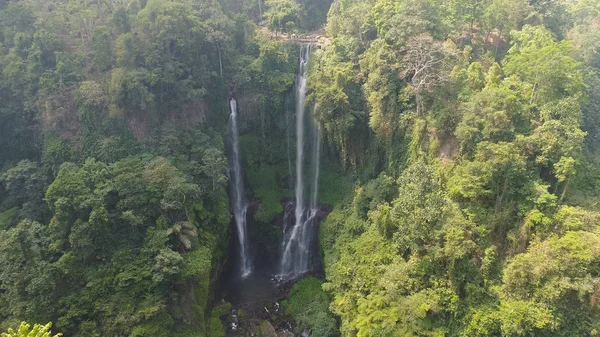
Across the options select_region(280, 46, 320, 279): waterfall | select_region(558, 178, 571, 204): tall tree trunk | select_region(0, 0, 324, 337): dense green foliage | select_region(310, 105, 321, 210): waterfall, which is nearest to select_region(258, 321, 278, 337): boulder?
select_region(0, 0, 324, 337): dense green foliage

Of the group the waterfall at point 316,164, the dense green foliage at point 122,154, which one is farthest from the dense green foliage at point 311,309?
the waterfall at point 316,164

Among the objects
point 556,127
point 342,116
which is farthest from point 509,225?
point 342,116

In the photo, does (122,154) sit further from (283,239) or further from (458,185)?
(458,185)

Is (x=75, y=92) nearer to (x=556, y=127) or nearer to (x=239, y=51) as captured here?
(x=239, y=51)

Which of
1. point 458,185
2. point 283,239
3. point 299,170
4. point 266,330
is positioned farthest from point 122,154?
point 458,185

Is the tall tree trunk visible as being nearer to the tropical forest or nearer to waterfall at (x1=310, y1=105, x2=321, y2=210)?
the tropical forest
